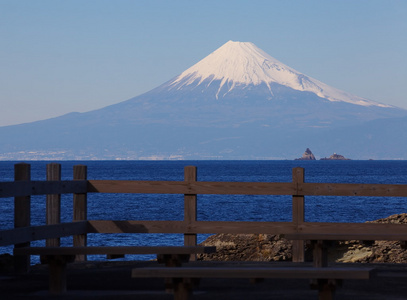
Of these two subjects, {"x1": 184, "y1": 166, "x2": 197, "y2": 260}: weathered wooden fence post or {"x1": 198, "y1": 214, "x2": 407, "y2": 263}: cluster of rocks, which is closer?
{"x1": 184, "y1": 166, "x2": 197, "y2": 260}: weathered wooden fence post

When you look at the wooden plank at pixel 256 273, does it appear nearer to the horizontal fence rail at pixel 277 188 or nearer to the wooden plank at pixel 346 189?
the horizontal fence rail at pixel 277 188

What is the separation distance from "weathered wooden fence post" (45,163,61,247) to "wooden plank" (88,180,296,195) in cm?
60

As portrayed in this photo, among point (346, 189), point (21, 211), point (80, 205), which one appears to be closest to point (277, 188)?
point (346, 189)

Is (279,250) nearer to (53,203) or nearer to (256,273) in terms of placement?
(53,203)

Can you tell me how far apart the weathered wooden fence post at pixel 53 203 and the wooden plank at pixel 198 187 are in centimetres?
60

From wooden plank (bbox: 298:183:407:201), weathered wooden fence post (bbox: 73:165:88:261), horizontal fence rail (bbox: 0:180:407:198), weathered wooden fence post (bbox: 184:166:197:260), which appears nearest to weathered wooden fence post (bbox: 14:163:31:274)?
horizontal fence rail (bbox: 0:180:407:198)

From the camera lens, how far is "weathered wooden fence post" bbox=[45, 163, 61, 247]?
1180cm

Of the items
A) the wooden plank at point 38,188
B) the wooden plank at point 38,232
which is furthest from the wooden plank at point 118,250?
the wooden plank at point 38,188

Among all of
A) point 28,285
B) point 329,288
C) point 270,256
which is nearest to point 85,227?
point 28,285

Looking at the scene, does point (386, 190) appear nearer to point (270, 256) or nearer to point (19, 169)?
point (270, 256)

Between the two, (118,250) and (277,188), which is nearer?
(118,250)

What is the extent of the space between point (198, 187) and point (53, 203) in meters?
1.98

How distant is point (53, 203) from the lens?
1195 centimetres

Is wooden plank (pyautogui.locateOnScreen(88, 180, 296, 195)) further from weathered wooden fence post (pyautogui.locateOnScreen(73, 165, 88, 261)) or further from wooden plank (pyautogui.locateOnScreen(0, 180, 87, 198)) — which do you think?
wooden plank (pyautogui.locateOnScreen(0, 180, 87, 198))
